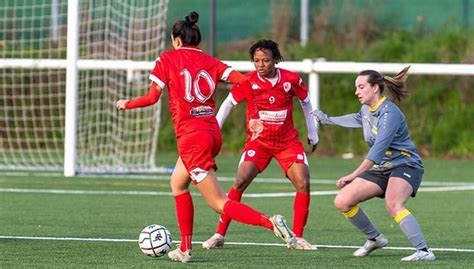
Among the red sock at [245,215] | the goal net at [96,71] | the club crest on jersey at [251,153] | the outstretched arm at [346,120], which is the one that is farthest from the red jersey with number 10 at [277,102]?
the goal net at [96,71]

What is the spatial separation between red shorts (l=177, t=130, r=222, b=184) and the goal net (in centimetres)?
912

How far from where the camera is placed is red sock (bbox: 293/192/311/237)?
36.5 feet

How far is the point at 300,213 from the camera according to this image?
1116cm

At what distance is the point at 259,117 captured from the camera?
1128 centimetres

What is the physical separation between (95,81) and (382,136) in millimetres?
11280

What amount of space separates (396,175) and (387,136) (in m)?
0.33

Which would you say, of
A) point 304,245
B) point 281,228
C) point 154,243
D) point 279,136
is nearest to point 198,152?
point 154,243

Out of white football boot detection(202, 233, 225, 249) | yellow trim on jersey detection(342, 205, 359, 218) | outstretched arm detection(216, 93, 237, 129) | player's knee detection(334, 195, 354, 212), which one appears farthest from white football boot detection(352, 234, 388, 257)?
outstretched arm detection(216, 93, 237, 129)

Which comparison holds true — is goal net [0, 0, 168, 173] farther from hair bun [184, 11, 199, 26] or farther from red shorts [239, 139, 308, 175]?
hair bun [184, 11, 199, 26]

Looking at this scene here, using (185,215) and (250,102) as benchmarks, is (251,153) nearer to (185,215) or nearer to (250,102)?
(250,102)

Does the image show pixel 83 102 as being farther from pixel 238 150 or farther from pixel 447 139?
pixel 447 139

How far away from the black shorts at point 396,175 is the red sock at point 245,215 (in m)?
0.95

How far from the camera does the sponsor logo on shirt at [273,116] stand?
11250 millimetres

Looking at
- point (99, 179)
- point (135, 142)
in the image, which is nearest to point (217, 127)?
point (99, 179)
